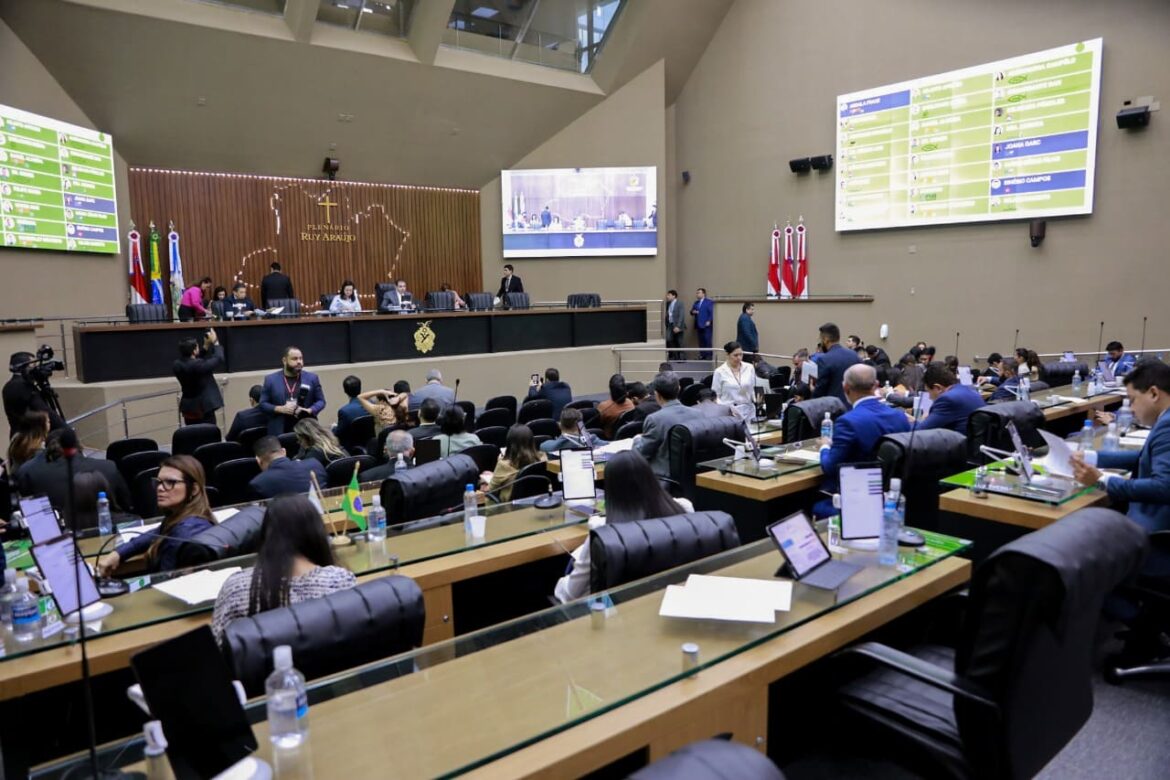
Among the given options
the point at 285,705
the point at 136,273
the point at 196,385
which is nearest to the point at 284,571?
the point at 285,705

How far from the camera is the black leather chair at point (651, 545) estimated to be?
2.35m

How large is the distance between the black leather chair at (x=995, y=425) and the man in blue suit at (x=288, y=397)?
17.4ft

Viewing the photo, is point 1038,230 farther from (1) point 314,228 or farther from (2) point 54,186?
(2) point 54,186

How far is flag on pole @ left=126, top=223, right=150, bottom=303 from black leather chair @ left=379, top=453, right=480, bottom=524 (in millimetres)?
9762

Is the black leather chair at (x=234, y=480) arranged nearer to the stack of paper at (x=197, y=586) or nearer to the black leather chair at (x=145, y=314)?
the stack of paper at (x=197, y=586)

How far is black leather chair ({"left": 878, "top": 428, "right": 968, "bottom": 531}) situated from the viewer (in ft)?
12.1

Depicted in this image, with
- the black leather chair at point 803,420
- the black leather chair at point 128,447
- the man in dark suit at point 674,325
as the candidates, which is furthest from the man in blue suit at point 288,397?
the man in dark suit at point 674,325

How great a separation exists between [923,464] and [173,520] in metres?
3.36

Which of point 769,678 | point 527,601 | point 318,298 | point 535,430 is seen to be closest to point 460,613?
point 527,601

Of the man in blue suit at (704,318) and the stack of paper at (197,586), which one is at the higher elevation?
the man in blue suit at (704,318)

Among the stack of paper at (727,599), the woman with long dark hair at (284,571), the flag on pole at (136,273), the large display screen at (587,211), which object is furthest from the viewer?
the large display screen at (587,211)

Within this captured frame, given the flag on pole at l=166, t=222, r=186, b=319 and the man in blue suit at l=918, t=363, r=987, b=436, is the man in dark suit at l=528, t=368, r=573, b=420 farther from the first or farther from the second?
the flag on pole at l=166, t=222, r=186, b=319

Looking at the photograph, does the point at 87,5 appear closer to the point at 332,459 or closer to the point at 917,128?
the point at 332,459

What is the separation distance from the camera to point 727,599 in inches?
82.9
